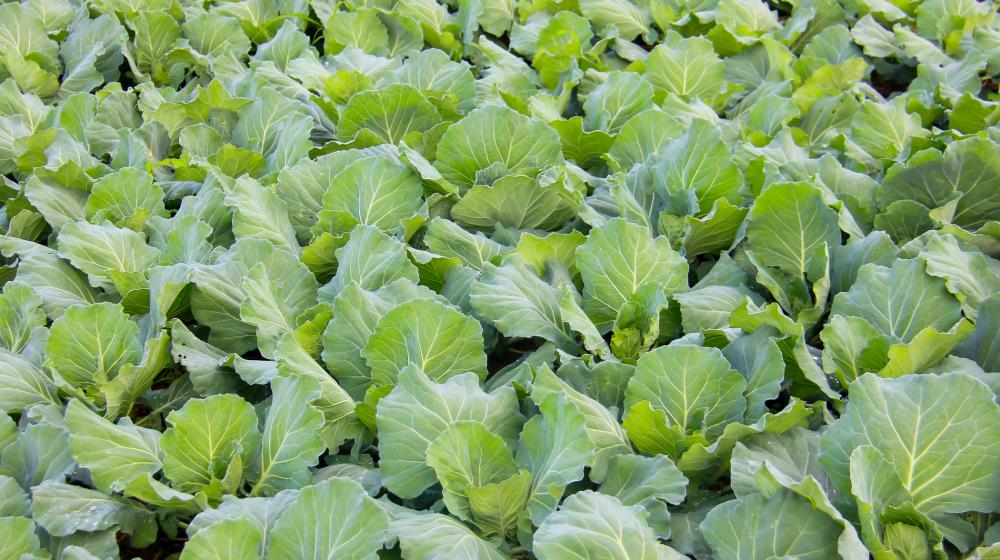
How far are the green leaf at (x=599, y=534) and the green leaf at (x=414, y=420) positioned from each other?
36cm

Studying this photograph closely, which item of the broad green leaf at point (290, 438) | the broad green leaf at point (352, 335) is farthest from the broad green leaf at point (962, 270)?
the broad green leaf at point (290, 438)

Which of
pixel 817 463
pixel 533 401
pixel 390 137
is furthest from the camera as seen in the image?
pixel 390 137

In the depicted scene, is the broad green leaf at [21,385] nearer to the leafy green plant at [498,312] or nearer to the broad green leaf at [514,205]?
the leafy green plant at [498,312]

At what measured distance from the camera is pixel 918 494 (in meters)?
2.04

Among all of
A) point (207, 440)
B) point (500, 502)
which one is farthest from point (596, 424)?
point (207, 440)

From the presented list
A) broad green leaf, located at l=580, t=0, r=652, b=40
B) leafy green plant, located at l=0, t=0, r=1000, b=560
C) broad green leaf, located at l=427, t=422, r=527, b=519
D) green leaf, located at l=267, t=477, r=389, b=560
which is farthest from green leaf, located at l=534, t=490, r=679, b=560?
broad green leaf, located at l=580, t=0, r=652, b=40

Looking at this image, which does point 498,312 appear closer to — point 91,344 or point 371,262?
point 371,262

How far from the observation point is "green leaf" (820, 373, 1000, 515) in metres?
2.00

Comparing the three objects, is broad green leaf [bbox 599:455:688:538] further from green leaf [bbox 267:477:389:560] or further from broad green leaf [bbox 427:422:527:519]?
green leaf [bbox 267:477:389:560]

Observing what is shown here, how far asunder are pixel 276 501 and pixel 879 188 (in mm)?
2194

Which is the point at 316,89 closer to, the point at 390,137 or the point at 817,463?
the point at 390,137

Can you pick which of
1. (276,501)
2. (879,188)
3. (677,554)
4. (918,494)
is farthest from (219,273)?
(879,188)

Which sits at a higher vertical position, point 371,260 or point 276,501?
Answer: point 371,260

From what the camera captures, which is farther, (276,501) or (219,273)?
(219,273)
